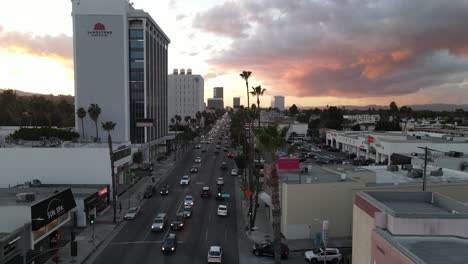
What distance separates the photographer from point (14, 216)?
2844cm

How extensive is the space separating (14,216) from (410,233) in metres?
27.4

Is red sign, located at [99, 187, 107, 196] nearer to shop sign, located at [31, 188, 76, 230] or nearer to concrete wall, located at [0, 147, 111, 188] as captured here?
concrete wall, located at [0, 147, 111, 188]

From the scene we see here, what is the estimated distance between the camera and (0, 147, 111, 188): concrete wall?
154 ft

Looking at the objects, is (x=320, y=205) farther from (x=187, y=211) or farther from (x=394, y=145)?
(x=394, y=145)

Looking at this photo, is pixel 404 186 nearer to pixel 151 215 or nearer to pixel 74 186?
pixel 151 215

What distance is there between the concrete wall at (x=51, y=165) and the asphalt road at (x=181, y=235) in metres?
8.45

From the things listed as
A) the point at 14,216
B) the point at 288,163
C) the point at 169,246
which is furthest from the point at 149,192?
the point at 14,216

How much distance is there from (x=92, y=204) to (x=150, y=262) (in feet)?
48.8

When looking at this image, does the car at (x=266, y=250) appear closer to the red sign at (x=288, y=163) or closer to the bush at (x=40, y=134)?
the red sign at (x=288, y=163)

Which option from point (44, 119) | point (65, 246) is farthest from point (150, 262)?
point (44, 119)

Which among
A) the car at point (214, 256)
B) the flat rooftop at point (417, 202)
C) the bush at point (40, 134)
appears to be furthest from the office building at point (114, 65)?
the flat rooftop at point (417, 202)

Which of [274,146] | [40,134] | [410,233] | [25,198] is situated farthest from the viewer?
[40,134]

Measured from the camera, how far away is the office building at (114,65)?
8662 cm

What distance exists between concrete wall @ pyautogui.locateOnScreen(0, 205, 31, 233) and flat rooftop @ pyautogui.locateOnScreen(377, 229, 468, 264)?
82.3 feet
